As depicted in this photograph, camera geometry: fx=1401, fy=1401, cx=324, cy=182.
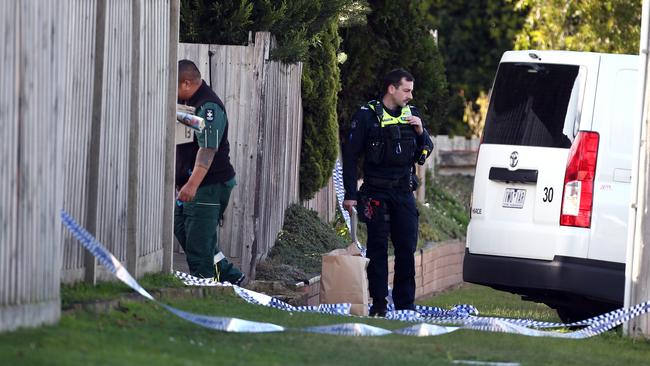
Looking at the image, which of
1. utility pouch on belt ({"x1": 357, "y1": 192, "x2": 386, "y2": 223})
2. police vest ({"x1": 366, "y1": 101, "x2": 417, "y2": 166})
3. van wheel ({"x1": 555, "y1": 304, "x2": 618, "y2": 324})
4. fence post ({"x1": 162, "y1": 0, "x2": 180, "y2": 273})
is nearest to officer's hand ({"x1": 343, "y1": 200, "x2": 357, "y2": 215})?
utility pouch on belt ({"x1": 357, "y1": 192, "x2": 386, "y2": 223})

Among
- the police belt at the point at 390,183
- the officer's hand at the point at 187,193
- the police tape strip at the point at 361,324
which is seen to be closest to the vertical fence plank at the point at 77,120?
the police tape strip at the point at 361,324

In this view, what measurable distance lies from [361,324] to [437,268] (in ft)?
23.3

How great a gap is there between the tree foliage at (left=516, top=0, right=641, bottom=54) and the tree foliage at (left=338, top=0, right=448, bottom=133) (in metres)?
5.68

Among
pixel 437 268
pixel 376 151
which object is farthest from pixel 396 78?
pixel 437 268

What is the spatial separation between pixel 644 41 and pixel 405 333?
2493mm

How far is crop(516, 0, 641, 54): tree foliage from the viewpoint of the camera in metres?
22.1

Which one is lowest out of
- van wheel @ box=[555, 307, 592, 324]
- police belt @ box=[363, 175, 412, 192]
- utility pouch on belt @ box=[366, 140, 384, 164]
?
van wheel @ box=[555, 307, 592, 324]

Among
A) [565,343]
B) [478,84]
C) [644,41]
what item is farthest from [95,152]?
[478,84]

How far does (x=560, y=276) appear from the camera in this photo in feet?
31.8

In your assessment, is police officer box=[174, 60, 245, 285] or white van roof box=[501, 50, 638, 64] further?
white van roof box=[501, 50, 638, 64]

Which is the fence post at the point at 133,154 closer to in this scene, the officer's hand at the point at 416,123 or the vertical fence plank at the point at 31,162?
the vertical fence plank at the point at 31,162

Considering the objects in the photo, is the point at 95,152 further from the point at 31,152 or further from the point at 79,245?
the point at 31,152

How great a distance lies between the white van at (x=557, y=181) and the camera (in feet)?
31.7

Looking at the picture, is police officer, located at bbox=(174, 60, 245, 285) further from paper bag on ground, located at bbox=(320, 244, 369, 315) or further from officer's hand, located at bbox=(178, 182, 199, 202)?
paper bag on ground, located at bbox=(320, 244, 369, 315)
